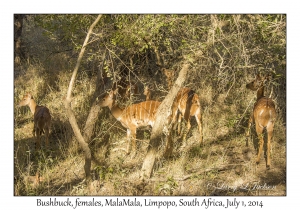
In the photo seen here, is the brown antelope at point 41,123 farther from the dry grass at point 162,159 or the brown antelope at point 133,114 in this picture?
the brown antelope at point 133,114

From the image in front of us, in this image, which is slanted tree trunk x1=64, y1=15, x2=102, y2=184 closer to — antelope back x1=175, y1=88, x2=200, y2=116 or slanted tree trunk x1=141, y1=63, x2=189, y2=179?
slanted tree trunk x1=141, y1=63, x2=189, y2=179

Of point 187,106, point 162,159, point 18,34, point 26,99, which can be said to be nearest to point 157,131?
point 162,159

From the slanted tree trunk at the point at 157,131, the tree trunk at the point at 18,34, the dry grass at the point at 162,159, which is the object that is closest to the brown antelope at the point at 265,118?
the dry grass at the point at 162,159

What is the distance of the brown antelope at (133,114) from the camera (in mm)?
7383

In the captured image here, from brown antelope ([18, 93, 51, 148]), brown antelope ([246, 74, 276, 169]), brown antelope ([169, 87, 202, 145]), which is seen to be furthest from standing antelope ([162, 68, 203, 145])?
brown antelope ([18, 93, 51, 148])

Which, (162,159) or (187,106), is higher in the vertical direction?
(187,106)

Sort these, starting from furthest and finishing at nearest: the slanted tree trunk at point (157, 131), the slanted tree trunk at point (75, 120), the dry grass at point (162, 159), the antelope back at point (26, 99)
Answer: the antelope back at point (26, 99), the slanted tree trunk at point (157, 131), the dry grass at point (162, 159), the slanted tree trunk at point (75, 120)

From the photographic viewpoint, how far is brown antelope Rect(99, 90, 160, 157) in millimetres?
7383

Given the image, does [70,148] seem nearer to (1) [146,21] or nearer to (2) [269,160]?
(1) [146,21]

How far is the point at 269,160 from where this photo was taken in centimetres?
655

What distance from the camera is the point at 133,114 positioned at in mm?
7605

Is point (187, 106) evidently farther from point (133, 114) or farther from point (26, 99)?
point (26, 99)
